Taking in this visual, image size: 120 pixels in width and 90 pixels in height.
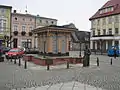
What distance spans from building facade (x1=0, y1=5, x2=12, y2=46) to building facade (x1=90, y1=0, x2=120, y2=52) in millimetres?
21252

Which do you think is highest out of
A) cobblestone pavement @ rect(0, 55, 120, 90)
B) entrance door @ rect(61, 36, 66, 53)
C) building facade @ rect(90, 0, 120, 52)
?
building facade @ rect(90, 0, 120, 52)

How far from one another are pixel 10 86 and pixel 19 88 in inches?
25.3

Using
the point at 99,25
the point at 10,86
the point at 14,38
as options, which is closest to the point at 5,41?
the point at 14,38

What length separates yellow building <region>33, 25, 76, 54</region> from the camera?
63.2ft

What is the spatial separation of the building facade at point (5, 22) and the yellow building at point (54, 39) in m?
26.3

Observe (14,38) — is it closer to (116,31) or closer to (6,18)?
(6,18)

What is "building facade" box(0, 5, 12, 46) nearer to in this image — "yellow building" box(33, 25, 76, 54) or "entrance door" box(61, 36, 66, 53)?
"yellow building" box(33, 25, 76, 54)

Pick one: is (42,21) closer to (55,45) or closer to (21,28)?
(21,28)

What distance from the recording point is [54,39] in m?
19.6

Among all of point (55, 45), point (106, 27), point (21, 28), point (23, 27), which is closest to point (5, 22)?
point (21, 28)

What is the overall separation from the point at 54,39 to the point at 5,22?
96.3 ft

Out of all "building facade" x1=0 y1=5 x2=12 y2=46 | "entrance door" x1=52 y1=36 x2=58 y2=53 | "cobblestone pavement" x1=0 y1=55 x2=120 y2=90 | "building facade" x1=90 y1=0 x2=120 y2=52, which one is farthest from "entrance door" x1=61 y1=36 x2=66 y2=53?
"building facade" x1=0 y1=5 x2=12 y2=46

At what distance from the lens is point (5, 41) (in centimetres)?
4400

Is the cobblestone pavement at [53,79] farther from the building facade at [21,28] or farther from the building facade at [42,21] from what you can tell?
the building facade at [42,21]
